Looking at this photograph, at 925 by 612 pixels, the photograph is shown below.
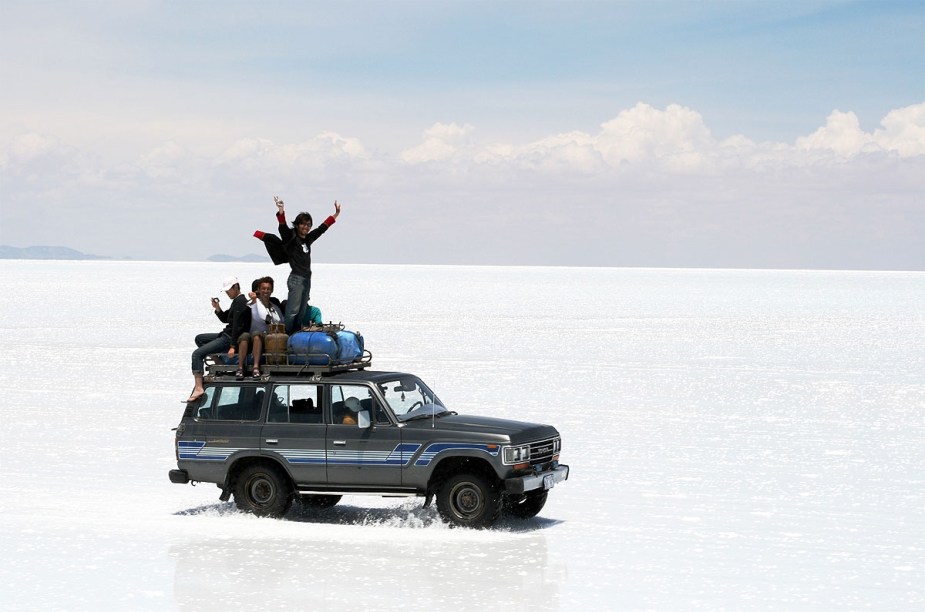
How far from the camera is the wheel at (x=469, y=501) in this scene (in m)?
13.9

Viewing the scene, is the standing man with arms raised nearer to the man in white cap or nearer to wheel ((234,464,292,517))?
the man in white cap

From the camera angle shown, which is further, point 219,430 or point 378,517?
point 378,517

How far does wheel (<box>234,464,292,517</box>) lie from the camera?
1463 centimetres

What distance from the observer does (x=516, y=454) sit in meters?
13.6

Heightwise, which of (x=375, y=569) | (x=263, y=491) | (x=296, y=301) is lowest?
(x=375, y=569)

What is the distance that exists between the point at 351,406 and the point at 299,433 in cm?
66

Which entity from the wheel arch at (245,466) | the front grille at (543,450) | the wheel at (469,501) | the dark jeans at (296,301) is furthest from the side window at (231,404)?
the front grille at (543,450)

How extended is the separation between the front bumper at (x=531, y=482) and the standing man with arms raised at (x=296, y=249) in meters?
3.44

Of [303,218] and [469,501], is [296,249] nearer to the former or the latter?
[303,218]

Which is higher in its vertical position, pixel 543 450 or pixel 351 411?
pixel 351 411

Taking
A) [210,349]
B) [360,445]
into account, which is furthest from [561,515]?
[210,349]

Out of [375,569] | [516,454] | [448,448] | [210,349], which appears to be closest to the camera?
[375,569]

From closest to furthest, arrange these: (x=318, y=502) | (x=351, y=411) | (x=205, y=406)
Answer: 1. (x=351, y=411)
2. (x=205, y=406)
3. (x=318, y=502)

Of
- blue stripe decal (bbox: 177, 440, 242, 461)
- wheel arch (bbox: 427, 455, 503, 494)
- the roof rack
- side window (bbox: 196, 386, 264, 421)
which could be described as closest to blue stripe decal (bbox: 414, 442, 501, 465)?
wheel arch (bbox: 427, 455, 503, 494)
